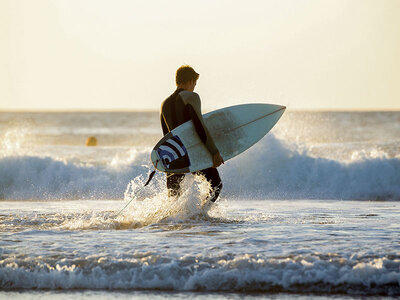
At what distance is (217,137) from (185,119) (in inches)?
30.9

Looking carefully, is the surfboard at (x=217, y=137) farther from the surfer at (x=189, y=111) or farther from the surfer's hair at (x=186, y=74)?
the surfer's hair at (x=186, y=74)

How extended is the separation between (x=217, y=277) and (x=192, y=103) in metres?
2.09

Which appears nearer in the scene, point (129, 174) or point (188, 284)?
point (188, 284)

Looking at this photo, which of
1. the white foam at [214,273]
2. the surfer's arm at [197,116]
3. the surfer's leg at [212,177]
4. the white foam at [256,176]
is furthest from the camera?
the white foam at [256,176]

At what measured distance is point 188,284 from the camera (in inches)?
174

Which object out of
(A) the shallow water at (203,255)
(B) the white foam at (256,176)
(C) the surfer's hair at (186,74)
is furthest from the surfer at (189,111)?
(B) the white foam at (256,176)

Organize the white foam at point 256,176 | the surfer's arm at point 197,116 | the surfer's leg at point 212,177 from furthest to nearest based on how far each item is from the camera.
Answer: the white foam at point 256,176
the surfer's leg at point 212,177
the surfer's arm at point 197,116

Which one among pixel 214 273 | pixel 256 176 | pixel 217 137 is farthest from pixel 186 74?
pixel 256 176

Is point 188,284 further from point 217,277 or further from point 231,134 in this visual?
point 231,134

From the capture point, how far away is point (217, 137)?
22.5ft

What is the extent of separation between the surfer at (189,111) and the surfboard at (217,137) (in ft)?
0.29

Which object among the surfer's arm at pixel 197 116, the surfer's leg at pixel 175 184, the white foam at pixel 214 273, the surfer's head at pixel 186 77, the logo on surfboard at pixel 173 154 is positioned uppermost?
the surfer's head at pixel 186 77

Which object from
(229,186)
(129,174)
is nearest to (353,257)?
(229,186)

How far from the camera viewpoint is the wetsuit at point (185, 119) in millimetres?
6023
